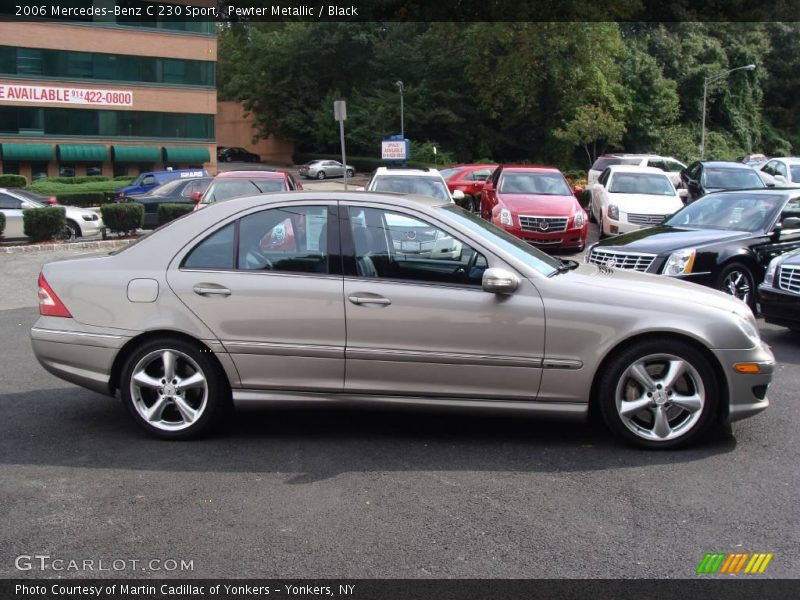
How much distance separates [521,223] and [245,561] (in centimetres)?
1290

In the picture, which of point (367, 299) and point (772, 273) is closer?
point (367, 299)

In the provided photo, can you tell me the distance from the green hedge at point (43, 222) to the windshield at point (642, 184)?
454 inches

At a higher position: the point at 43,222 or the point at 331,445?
the point at 43,222

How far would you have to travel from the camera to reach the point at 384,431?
586 cm

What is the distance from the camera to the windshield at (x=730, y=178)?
19.9 m

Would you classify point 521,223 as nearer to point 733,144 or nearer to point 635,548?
point 635,548

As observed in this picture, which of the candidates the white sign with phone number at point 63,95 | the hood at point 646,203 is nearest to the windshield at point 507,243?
the hood at point 646,203

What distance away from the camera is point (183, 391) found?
5539 millimetres

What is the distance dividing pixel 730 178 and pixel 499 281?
16.8 m

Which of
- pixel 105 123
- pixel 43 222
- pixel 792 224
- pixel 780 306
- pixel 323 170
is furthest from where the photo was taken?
pixel 323 170

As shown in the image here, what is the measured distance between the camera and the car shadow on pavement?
5176 mm

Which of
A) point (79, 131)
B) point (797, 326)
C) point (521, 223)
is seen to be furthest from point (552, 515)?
point (79, 131)

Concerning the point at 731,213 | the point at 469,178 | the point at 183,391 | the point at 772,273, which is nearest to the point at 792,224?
the point at 731,213

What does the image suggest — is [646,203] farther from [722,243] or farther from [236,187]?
[236,187]
